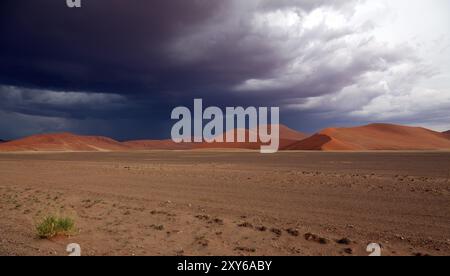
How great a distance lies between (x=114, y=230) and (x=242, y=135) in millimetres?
164024

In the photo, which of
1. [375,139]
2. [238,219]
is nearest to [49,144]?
[375,139]

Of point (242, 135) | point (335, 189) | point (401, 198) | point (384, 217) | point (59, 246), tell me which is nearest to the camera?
point (59, 246)

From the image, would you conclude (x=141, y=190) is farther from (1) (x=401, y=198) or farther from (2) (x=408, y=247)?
(2) (x=408, y=247)

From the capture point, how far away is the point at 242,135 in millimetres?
173500

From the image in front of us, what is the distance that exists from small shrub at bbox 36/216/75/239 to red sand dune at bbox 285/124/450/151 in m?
93.6

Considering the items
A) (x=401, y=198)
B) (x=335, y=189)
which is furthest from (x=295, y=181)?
(x=401, y=198)

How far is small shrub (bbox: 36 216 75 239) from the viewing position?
8836 mm

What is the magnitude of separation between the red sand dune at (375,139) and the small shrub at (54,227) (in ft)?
307

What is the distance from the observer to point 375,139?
129500 mm

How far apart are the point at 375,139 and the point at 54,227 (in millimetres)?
132638

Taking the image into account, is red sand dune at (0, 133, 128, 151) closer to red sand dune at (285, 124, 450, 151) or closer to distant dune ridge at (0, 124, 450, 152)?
distant dune ridge at (0, 124, 450, 152)

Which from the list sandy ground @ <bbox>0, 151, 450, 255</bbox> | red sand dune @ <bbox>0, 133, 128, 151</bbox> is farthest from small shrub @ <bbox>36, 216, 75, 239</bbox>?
red sand dune @ <bbox>0, 133, 128, 151</bbox>

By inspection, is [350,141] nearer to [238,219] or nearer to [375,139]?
[375,139]
